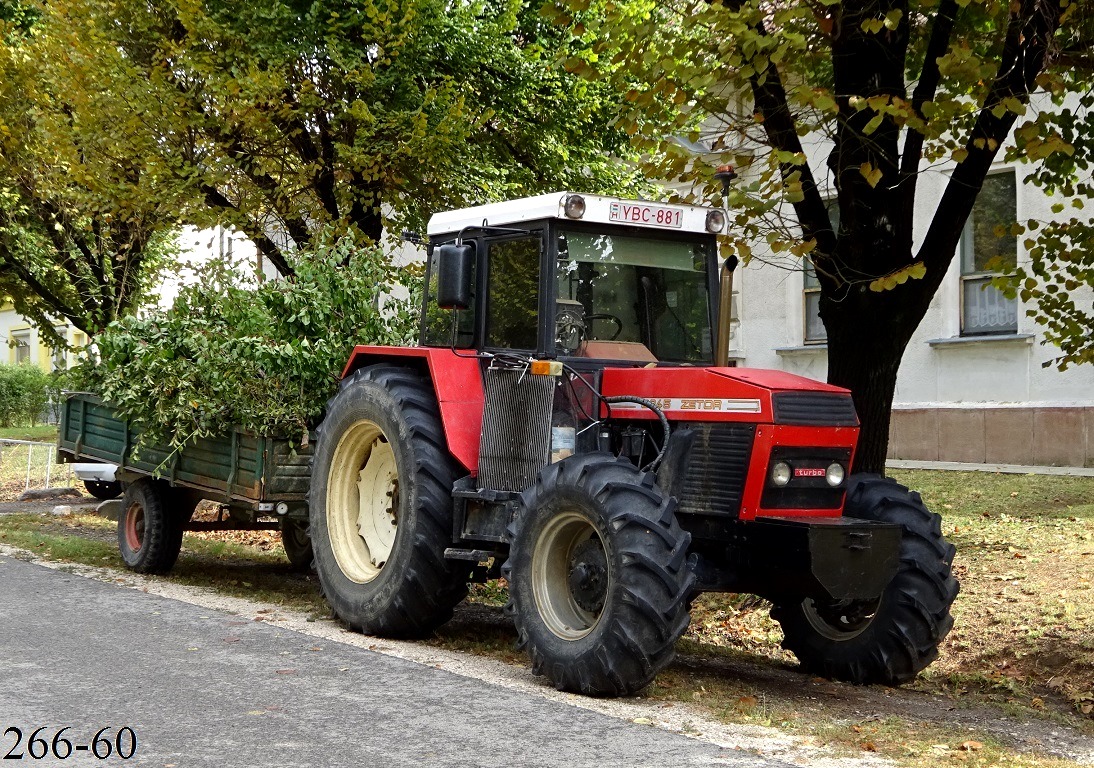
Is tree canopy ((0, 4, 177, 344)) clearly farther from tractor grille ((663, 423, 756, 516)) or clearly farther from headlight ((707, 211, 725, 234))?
tractor grille ((663, 423, 756, 516))

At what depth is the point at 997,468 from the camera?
17531mm

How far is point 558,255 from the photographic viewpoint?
791 centimetres

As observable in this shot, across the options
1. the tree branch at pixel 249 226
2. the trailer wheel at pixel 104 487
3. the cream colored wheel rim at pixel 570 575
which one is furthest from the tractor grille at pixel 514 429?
the tree branch at pixel 249 226

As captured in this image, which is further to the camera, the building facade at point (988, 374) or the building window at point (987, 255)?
the building window at point (987, 255)

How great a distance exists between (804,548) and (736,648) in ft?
8.80

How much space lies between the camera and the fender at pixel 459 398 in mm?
8305

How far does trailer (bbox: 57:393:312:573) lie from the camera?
32.2 ft

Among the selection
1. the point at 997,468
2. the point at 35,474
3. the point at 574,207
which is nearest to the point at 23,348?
the point at 35,474

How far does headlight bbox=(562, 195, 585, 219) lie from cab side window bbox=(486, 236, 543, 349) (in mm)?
263

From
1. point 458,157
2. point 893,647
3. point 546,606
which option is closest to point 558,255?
point 546,606

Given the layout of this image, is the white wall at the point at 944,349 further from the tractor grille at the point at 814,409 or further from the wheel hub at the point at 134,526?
the tractor grille at the point at 814,409

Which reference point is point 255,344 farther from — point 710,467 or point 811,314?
point 811,314

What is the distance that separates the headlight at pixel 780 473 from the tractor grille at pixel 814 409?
226 millimetres

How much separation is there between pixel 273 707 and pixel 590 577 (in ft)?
5.63
